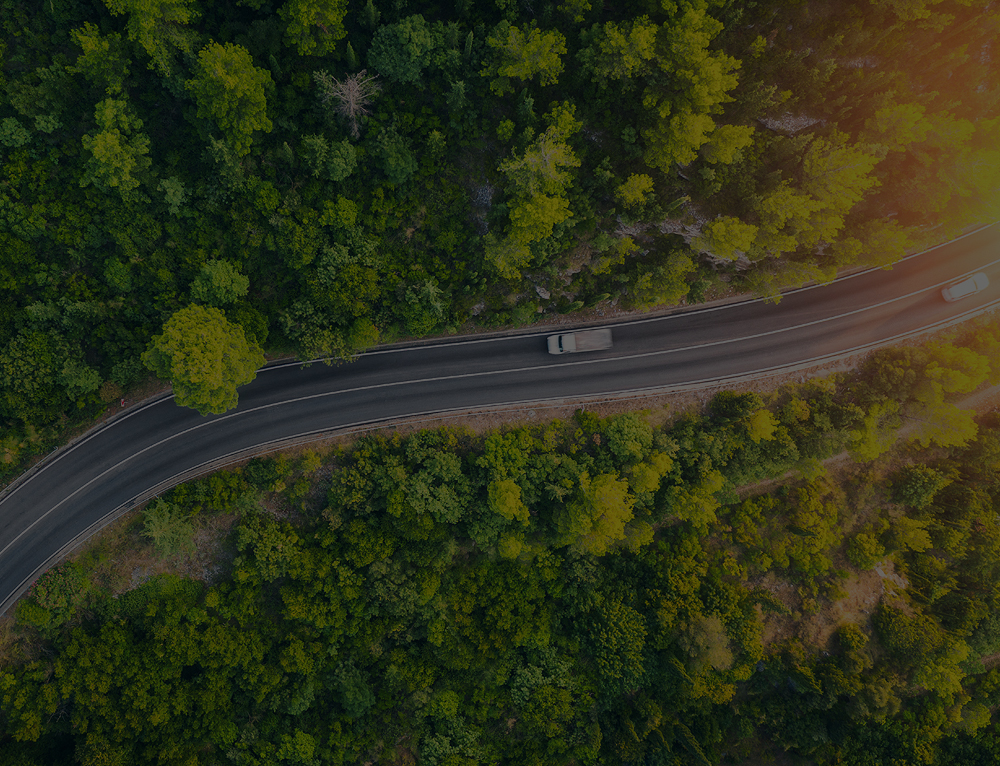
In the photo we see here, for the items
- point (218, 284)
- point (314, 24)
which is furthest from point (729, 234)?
point (218, 284)

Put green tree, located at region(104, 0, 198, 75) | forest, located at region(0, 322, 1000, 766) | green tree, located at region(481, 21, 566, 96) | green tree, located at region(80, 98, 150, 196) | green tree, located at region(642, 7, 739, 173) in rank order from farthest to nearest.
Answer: forest, located at region(0, 322, 1000, 766) < green tree, located at region(80, 98, 150, 196) < green tree, located at region(481, 21, 566, 96) < green tree, located at region(642, 7, 739, 173) < green tree, located at region(104, 0, 198, 75)

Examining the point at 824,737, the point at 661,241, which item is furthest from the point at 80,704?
the point at 824,737

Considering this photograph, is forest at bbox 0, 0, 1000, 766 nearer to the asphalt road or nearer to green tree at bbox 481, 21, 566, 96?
green tree at bbox 481, 21, 566, 96

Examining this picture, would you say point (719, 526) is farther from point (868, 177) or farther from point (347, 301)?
point (347, 301)

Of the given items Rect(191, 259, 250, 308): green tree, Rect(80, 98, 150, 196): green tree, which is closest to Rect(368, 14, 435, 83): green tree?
Rect(80, 98, 150, 196): green tree

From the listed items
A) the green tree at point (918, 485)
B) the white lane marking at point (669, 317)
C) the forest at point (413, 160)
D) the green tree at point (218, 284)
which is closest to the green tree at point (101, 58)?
the forest at point (413, 160)

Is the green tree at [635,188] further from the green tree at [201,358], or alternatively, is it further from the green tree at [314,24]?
the green tree at [201,358]
